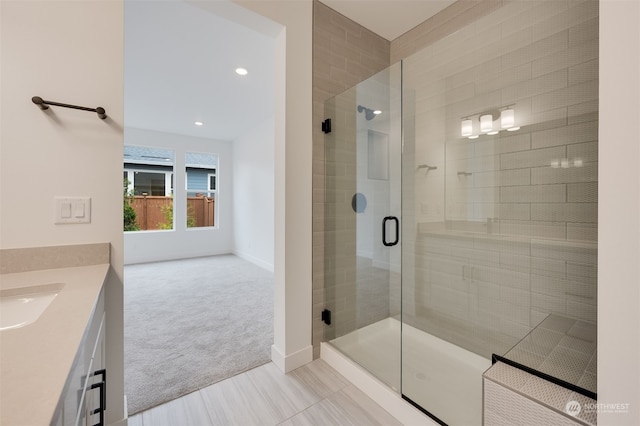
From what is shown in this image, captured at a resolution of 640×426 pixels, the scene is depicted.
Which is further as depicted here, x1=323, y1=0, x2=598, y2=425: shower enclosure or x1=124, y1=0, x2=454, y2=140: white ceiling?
x1=124, y1=0, x2=454, y2=140: white ceiling

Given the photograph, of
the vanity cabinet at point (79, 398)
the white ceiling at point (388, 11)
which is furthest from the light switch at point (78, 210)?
the white ceiling at point (388, 11)

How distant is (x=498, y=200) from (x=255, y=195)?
4437mm

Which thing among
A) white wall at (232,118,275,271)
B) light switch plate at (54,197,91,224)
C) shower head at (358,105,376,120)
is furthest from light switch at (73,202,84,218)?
white wall at (232,118,275,271)

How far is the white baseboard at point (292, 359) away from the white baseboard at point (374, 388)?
5.0 inches

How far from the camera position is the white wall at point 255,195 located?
5.05m

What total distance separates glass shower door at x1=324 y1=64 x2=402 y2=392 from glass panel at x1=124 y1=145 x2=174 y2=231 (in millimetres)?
5008

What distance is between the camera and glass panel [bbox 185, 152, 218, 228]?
622 cm

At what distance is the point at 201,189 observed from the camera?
6328mm

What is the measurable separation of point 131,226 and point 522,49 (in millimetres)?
6644

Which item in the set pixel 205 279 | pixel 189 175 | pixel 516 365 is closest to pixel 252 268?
pixel 205 279

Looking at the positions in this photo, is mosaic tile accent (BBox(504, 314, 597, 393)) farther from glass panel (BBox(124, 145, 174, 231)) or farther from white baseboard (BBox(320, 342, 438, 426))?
glass panel (BBox(124, 145, 174, 231))

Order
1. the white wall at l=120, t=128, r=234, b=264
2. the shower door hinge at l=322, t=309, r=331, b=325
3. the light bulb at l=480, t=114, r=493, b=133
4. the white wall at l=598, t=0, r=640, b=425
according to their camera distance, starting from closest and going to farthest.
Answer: the white wall at l=598, t=0, r=640, b=425, the light bulb at l=480, t=114, r=493, b=133, the shower door hinge at l=322, t=309, r=331, b=325, the white wall at l=120, t=128, r=234, b=264

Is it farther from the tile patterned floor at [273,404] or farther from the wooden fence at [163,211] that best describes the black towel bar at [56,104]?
the wooden fence at [163,211]

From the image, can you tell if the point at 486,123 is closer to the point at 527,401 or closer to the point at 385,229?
the point at 385,229
